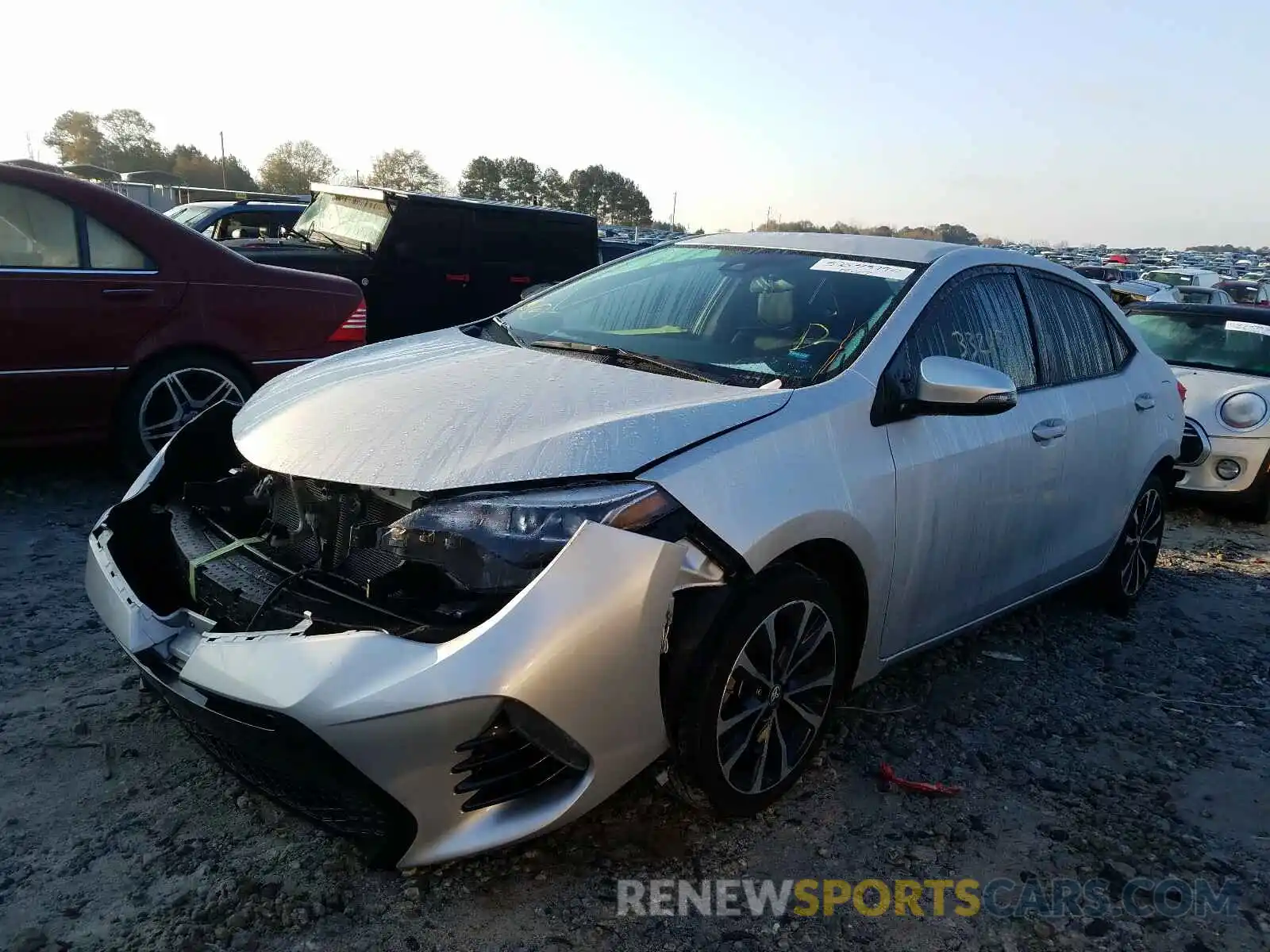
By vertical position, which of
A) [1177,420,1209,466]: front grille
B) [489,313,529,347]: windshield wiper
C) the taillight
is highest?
[489,313,529,347]: windshield wiper

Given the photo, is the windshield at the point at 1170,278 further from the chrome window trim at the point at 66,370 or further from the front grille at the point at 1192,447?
the chrome window trim at the point at 66,370

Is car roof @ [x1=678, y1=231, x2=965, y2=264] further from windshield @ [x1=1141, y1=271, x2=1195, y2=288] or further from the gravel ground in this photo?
windshield @ [x1=1141, y1=271, x2=1195, y2=288]

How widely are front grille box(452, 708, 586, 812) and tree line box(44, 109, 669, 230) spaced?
63701mm

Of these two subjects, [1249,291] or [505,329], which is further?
[1249,291]

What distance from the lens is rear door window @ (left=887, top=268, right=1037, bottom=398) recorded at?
3102mm

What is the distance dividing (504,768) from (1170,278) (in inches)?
1186

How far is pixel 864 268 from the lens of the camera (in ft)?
11.4

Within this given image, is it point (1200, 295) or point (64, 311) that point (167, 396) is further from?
point (1200, 295)

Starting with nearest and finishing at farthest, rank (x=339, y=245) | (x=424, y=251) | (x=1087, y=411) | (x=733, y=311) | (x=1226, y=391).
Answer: (x=733, y=311), (x=1087, y=411), (x=1226, y=391), (x=424, y=251), (x=339, y=245)

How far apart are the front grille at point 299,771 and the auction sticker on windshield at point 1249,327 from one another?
8.04m

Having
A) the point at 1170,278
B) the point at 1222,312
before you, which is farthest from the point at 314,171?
the point at 1222,312

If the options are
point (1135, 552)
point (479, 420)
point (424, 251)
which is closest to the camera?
point (479, 420)

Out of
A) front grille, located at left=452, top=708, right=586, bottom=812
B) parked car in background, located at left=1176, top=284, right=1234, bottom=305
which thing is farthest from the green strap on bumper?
parked car in background, located at left=1176, top=284, right=1234, bottom=305

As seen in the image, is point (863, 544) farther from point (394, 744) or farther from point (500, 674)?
point (394, 744)
